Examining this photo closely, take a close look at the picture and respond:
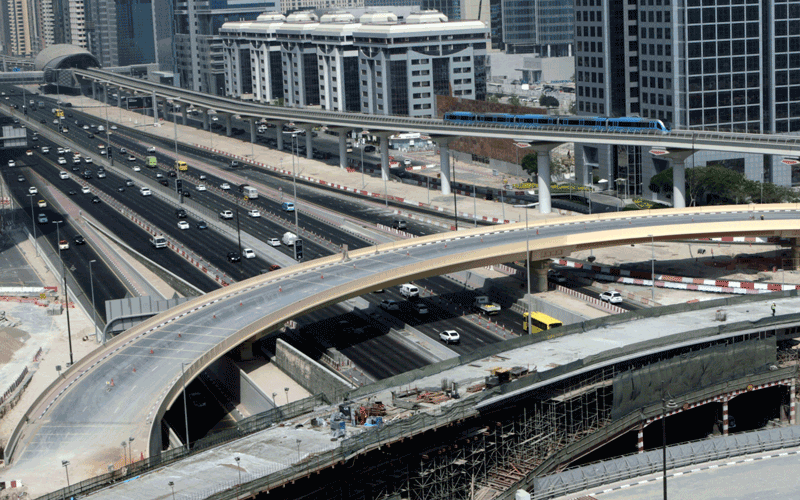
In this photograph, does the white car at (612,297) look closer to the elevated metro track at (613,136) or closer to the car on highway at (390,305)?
the car on highway at (390,305)

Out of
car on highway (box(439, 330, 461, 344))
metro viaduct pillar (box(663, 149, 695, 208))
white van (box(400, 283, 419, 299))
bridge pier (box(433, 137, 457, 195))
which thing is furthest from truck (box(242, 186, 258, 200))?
→ car on highway (box(439, 330, 461, 344))

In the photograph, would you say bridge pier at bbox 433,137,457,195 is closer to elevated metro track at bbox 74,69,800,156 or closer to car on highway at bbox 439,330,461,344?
elevated metro track at bbox 74,69,800,156

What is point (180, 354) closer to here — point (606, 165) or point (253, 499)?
point (253, 499)

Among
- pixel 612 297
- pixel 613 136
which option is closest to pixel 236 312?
pixel 612 297

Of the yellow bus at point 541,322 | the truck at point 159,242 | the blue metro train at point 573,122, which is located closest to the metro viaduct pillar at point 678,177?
the blue metro train at point 573,122

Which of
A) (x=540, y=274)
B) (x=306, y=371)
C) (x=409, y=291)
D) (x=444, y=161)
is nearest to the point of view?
(x=306, y=371)

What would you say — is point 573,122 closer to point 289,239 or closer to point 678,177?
point 678,177
